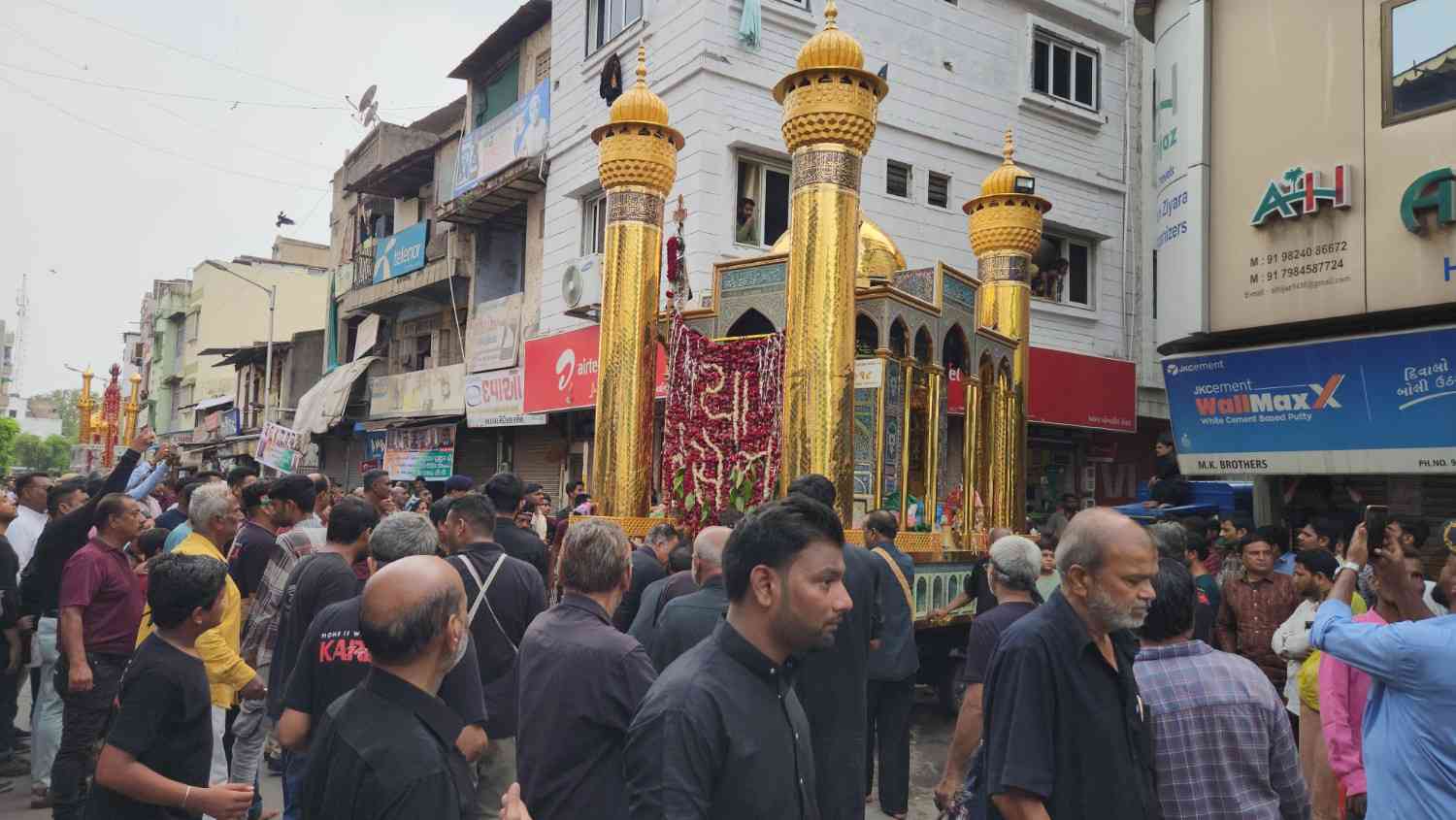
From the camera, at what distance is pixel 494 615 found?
447cm

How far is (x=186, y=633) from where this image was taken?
346cm

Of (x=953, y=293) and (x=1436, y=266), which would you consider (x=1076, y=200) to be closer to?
(x=1436, y=266)

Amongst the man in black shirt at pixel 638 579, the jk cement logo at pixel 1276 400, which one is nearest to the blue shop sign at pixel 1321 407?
the jk cement logo at pixel 1276 400

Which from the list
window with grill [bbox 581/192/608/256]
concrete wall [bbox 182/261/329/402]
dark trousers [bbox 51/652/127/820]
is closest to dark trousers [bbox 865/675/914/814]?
dark trousers [bbox 51/652/127/820]

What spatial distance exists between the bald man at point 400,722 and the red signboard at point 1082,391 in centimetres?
1401

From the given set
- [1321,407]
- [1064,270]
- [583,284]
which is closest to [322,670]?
[1321,407]

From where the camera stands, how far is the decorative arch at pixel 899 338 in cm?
888

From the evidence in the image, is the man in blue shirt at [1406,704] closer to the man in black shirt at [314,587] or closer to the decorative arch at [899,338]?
the man in black shirt at [314,587]

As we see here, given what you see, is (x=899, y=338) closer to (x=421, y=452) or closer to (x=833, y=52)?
(x=833, y=52)

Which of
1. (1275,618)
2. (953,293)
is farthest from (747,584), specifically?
(953,293)

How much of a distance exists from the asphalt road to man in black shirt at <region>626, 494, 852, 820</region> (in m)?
4.55

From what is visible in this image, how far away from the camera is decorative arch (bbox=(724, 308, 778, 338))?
1019 centimetres

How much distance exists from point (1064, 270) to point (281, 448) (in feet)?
43.4

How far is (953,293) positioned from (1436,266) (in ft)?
15.6
